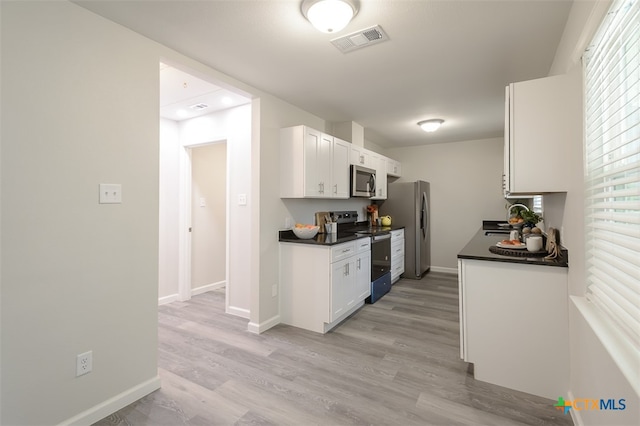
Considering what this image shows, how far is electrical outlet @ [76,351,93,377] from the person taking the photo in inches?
70.8

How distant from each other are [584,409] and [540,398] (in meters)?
Result: 0.44

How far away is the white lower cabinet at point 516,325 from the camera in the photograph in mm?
1957

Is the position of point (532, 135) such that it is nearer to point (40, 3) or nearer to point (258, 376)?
point (258, 376)

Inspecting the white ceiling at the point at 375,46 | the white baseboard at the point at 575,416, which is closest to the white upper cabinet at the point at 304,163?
the white ceiling at the point at 375,46

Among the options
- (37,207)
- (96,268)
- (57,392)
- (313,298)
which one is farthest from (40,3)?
(313,298)

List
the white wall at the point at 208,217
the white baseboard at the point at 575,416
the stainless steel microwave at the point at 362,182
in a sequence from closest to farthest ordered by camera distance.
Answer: the white baseboard at the point at 575,416
the stainless steel microwave at the point at 362,182
the white wall at the point at 208,217

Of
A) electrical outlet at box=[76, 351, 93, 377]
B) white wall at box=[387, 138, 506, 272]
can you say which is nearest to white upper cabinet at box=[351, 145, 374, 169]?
white wall at box=[387, 138, 506, 272]

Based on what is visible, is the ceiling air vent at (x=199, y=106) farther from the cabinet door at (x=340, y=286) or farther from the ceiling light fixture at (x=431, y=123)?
the ceiling light fixture at (x=431, y=123)

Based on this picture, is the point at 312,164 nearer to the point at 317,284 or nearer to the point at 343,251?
the point at 343,251

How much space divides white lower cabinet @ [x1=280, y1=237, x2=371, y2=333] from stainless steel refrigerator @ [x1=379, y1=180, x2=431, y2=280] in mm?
2091

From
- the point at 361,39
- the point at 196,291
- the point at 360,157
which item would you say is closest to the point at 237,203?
the point at 196,291

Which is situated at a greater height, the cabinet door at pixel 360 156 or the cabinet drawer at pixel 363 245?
the cabinet door at pixel 360 156

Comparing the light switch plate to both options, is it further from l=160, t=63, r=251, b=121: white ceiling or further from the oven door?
the oven door

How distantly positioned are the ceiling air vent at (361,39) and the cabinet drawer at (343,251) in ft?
5.95
